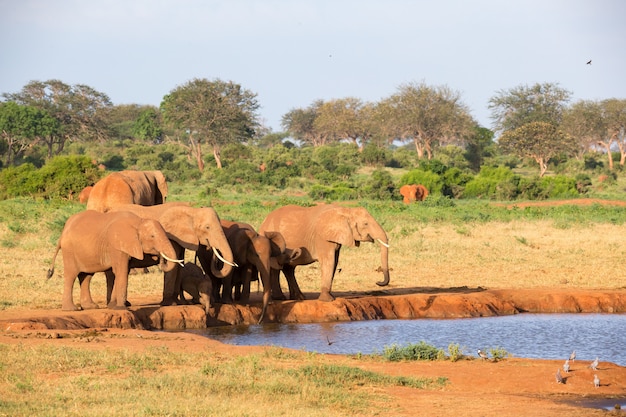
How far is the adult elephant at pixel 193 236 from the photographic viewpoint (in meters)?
16.3

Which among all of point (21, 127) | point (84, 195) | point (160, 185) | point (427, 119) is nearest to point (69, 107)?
point (21, 127)

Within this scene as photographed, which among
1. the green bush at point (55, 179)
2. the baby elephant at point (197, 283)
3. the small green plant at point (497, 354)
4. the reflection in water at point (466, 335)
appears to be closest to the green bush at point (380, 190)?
the green bush at point (55, 179)

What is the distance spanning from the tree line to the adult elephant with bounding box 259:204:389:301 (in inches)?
1761

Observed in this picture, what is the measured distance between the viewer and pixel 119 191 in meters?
22.1

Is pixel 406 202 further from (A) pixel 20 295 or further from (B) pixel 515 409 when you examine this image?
(B) pixel 515 409

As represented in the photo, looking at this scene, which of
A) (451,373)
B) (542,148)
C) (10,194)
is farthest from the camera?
(542,148)

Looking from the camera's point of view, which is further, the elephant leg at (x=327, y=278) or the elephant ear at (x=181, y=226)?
the elephant leg at (x=327, y=278)


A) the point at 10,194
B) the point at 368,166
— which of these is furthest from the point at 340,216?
the point at 368,166

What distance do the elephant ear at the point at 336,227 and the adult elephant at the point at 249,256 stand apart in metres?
0.71

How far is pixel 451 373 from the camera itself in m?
11.9

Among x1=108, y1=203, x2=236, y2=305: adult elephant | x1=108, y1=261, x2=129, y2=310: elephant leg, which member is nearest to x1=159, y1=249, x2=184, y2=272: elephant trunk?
x1=108, y1=203, x2=236, y2=305: adult elephant

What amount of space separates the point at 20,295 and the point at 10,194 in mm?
22415

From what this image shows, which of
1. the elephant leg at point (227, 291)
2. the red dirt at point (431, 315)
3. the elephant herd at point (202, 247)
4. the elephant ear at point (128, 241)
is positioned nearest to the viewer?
the red dirt at point (431, 315)

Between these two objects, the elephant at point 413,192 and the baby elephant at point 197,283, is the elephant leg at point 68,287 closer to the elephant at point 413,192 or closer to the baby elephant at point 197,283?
the baby elephant at point 197,283
